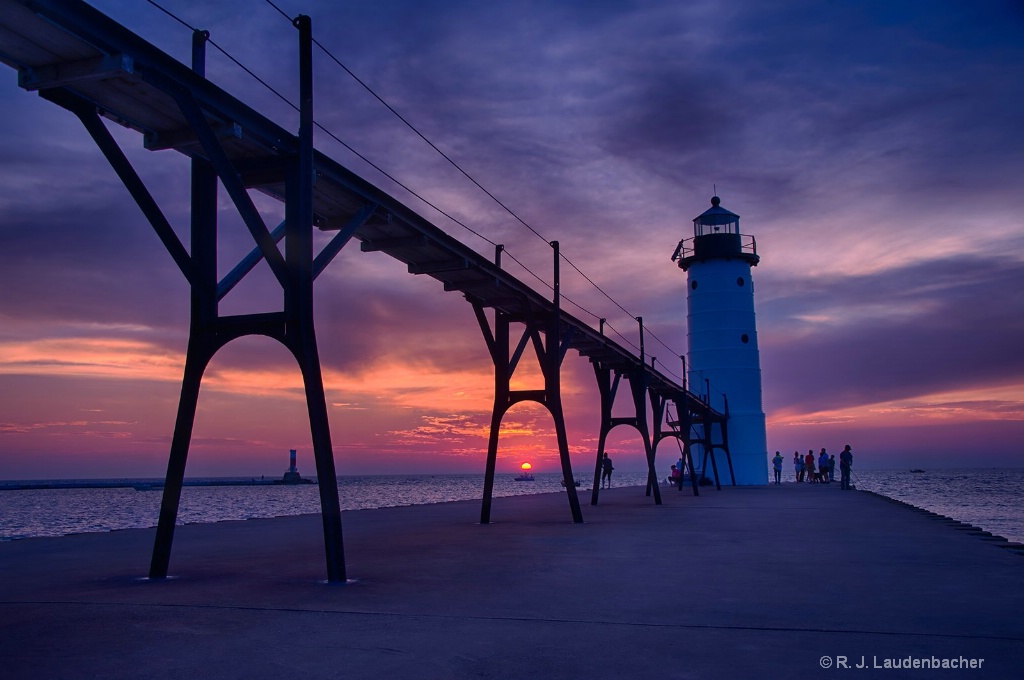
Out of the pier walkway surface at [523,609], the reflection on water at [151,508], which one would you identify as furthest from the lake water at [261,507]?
the pier walkway surface at [523,609]

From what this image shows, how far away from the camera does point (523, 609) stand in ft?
22.8

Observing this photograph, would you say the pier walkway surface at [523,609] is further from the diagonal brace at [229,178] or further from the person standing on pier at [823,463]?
the person standing on pier at [823,463]

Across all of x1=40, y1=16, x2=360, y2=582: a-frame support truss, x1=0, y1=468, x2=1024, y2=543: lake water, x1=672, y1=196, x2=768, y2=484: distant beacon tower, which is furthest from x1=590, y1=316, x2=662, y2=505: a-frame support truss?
x1=672, y1=196, x2=768, y2=484: distant beacon tower

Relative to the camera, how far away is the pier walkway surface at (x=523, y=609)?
16.7ft

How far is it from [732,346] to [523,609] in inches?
1552

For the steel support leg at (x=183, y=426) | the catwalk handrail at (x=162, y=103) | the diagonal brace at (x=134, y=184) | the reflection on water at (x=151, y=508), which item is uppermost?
the catwalk handrail at (x=162, y=103)

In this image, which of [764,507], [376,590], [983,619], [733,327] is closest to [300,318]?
[376,590]

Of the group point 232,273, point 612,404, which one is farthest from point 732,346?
point 232,273

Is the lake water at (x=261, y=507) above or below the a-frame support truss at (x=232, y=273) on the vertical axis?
below

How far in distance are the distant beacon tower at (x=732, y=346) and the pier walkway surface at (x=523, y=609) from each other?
103 ft

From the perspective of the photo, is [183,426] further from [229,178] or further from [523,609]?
[523,609]

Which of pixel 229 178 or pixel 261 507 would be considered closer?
pixel 229 178

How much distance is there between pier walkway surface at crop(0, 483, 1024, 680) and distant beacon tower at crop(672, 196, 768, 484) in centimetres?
3127

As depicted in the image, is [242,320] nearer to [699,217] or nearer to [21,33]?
[21,33]
